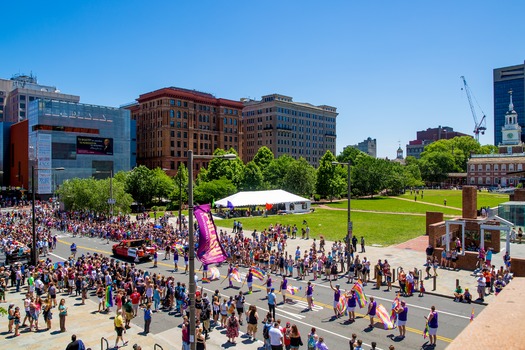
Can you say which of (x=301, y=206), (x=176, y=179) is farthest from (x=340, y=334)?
(x=176, y=179)

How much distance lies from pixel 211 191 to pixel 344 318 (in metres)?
51.6

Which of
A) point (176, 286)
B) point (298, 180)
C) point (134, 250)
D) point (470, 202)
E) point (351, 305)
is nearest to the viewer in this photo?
point (351, 305)

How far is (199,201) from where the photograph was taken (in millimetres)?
67812

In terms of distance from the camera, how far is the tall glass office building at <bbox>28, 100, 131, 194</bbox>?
3307 inches

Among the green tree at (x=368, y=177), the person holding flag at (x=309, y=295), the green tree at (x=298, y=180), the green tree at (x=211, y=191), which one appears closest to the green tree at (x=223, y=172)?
the green tree at (x=211, y=191)

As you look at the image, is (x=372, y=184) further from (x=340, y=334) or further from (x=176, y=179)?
(x=340, y=334)

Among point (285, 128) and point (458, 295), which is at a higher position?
point (285, 128)

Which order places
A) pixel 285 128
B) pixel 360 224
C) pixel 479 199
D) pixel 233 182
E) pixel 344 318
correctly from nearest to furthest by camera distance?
pixel 344 318, pixel 360 224, pixel 233 182, pixel 479 199, pixel 285 128

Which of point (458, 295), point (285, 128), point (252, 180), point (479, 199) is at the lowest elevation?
point (458, 295)

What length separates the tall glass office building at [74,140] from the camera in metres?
84.0

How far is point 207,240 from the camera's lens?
1176 centimetres

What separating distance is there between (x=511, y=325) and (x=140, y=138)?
120343 millimetres

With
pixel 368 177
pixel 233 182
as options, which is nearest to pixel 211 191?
pixel 233 182

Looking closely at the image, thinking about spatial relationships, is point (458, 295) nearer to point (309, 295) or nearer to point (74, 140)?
point (309, 295)
